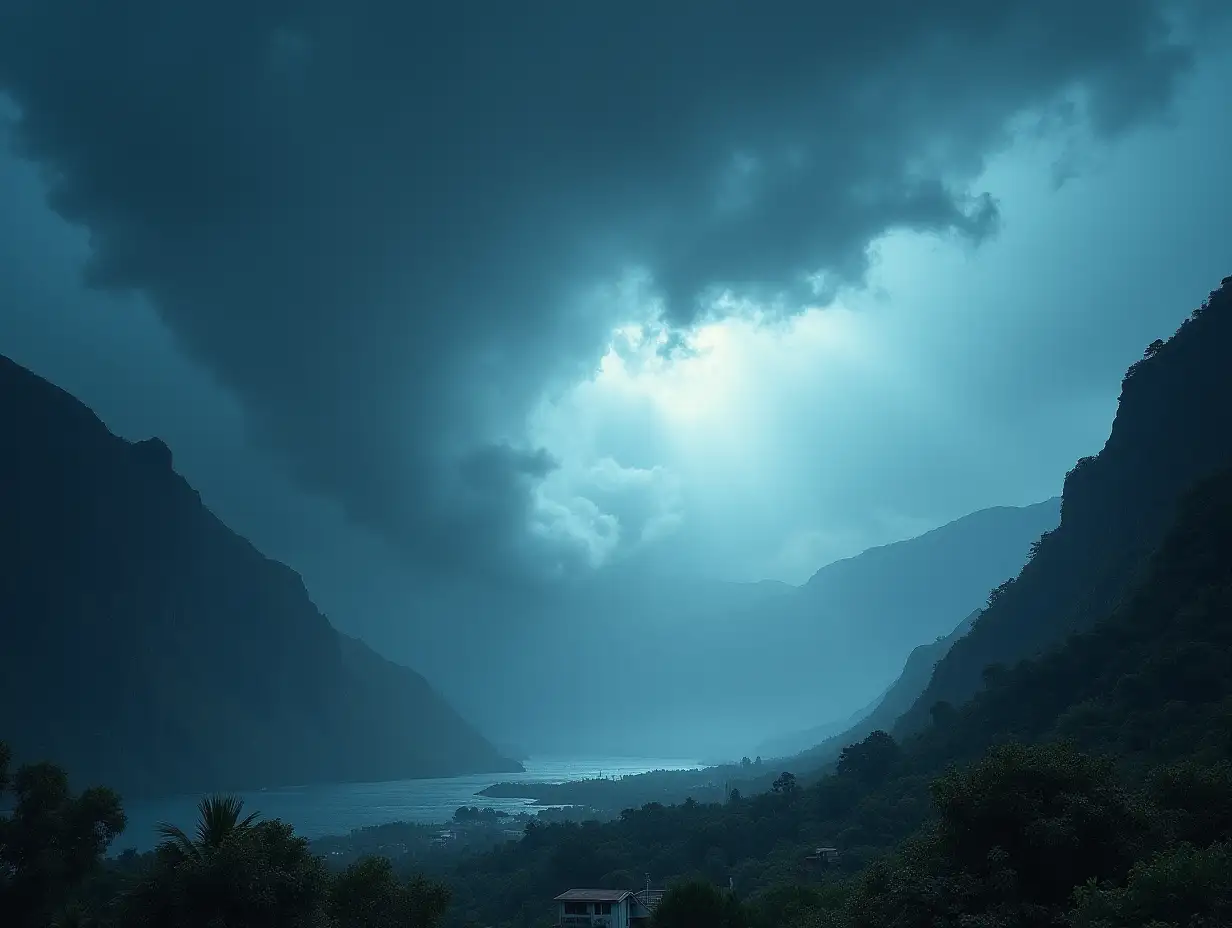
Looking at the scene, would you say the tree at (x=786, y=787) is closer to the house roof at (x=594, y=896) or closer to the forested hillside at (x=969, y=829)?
the forested hillside at (x=969, y=829)

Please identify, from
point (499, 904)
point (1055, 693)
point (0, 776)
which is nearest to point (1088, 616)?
point (1055, 693)

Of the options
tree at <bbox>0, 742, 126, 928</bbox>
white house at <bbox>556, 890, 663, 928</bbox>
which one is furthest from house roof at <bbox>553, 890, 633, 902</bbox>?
tree at <bbox>0, 742, 126, 928</bbox>

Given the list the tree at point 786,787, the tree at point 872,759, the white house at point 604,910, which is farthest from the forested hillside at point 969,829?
the white house at point 604,910

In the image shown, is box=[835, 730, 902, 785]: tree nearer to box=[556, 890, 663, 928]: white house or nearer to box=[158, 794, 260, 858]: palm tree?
box=[556, 890, 663, 928]: white house

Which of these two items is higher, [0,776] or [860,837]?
[0,776]

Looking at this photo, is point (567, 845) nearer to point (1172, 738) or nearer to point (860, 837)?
point (860, 837)

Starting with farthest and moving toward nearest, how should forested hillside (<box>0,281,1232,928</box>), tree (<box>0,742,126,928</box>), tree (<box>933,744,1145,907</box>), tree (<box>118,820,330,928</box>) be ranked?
tree (<box>0,742,126,928</box>) < tree (<box>933,744,1145,907</box>) < forested hillside (<box>0,281,1232,928</box>) < tree (<box>118,820,330,928</box>)

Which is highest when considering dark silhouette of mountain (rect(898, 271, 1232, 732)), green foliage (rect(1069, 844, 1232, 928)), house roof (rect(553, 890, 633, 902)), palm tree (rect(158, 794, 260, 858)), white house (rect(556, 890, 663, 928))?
dark silhouette of mountain (rect(898, 271, 1232, 732))
